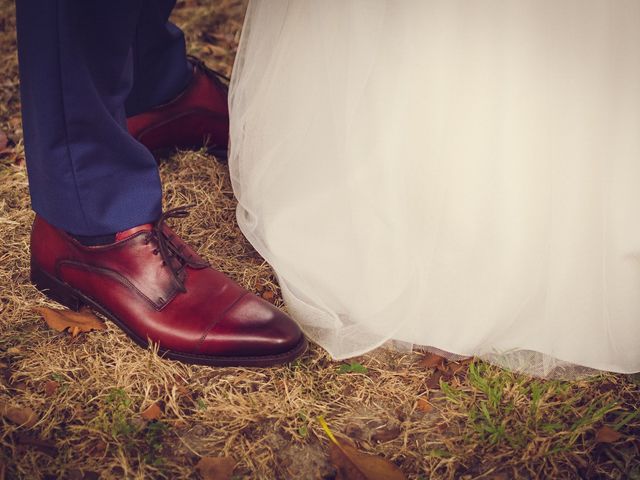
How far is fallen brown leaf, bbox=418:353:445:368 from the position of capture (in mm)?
1329

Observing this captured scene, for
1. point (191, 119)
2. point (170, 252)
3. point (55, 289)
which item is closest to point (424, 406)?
point (170, 252)

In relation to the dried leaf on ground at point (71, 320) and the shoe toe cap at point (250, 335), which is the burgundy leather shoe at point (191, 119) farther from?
the shoe toe cap at point (250, 335)

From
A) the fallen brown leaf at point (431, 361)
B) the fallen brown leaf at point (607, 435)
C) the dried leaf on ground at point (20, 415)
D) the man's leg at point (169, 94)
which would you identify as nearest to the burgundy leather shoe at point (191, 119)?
the man's leg at point (169, 94)

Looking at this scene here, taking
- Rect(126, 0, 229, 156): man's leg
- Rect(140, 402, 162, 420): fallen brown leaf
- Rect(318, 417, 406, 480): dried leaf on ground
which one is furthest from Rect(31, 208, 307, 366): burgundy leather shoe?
Rect(126, 0, 229, 156): man's leg

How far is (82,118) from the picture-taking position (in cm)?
109

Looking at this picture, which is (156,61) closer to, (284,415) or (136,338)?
(136,338)

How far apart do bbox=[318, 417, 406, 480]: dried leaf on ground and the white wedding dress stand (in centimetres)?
19

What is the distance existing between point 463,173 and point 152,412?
788 mm

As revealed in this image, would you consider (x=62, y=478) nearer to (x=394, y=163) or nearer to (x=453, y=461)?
(x=453, y=461)

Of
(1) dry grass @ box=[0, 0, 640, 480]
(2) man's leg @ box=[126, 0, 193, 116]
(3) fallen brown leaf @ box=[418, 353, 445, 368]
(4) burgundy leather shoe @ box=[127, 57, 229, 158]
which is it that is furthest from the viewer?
(4) burgundy leather shoe @ box=[127, 57, 229, 158]

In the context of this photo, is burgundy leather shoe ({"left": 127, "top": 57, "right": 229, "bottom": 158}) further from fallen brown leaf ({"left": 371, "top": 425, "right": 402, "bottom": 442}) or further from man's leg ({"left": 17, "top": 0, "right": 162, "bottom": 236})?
fallen brown leaf ({"left": 371, "top": 425, "right": 402, "bottom": 442})

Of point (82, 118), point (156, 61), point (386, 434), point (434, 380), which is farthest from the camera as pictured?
point (156, 61)

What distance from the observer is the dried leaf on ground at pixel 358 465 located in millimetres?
1104

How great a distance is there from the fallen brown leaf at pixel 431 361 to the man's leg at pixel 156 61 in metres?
1.03
